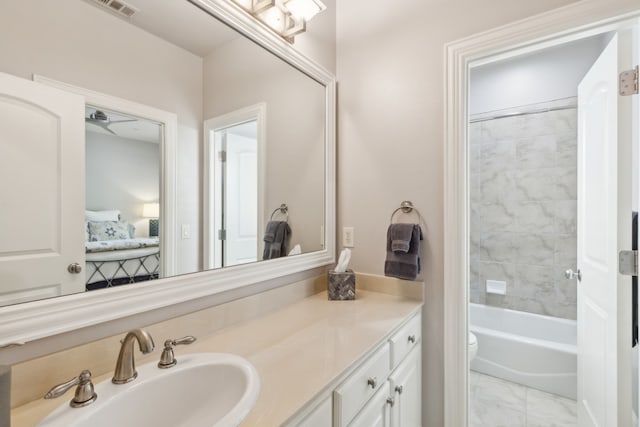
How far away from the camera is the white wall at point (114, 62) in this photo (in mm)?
667

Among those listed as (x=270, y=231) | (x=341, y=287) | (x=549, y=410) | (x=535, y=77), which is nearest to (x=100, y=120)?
(x=270, y=231)

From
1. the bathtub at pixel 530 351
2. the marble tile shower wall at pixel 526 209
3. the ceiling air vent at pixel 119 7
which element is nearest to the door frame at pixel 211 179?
the ceiling air vent at pixel 119 7

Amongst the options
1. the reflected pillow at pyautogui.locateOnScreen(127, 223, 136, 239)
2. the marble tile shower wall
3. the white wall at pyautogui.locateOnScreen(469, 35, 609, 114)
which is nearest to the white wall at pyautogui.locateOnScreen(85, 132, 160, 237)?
the reflected pillow at pyautogui.locateOnScreen(127, 223, 136, 239)

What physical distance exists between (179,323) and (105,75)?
0.76m

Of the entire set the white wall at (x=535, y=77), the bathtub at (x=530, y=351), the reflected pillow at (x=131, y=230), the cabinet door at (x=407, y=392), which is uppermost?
the white wall at (x=535, y=77)

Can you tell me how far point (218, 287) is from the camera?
1.08 metres

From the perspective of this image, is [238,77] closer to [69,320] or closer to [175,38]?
[175,38]

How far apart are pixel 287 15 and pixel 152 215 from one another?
1.05m

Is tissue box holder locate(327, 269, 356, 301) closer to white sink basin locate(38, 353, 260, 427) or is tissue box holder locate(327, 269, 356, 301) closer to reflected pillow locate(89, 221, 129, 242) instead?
white sink basin locate(38, 353, 260, 427)

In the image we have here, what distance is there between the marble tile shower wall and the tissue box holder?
6.40 feet

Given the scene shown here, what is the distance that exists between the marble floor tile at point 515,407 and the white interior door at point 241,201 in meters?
1.79

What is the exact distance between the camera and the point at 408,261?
1.41 metres

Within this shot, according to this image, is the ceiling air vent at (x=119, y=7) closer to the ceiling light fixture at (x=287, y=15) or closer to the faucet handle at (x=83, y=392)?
the ceiling light fixture at (x=287, y=15)

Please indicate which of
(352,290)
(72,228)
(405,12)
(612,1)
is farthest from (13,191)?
(612,1)
